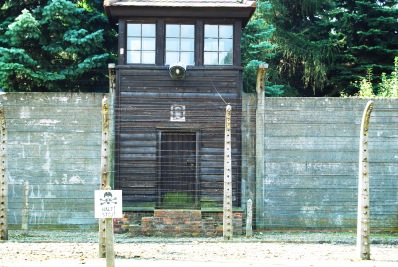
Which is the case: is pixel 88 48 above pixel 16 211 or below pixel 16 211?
above

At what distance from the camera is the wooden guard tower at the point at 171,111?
14.8m

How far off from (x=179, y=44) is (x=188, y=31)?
385 millimetres

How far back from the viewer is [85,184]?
15008mm

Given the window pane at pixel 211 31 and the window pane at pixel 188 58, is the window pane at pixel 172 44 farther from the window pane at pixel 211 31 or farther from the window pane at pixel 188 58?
the window pane at pixel 211 31

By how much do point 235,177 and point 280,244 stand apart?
2540 millimetres

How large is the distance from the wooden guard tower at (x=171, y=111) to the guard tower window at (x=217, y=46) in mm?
72

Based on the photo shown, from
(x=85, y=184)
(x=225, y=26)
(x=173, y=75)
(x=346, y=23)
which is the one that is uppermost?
(x=346, y=23)

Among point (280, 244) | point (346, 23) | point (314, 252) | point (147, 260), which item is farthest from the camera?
point (346, 23)

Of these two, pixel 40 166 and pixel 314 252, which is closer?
pixel 314 252

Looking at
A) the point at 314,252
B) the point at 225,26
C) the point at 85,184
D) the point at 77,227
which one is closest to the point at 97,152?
the point at 85,184

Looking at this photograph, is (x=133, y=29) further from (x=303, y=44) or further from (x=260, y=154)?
(x=303, y=44)

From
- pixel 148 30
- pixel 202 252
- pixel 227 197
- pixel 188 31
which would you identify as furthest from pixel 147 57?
pixel 202 252

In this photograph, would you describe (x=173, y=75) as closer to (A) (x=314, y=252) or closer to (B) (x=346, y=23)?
(A) (x=314, y=252)

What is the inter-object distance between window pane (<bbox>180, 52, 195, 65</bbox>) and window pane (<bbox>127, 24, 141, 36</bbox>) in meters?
1.18
